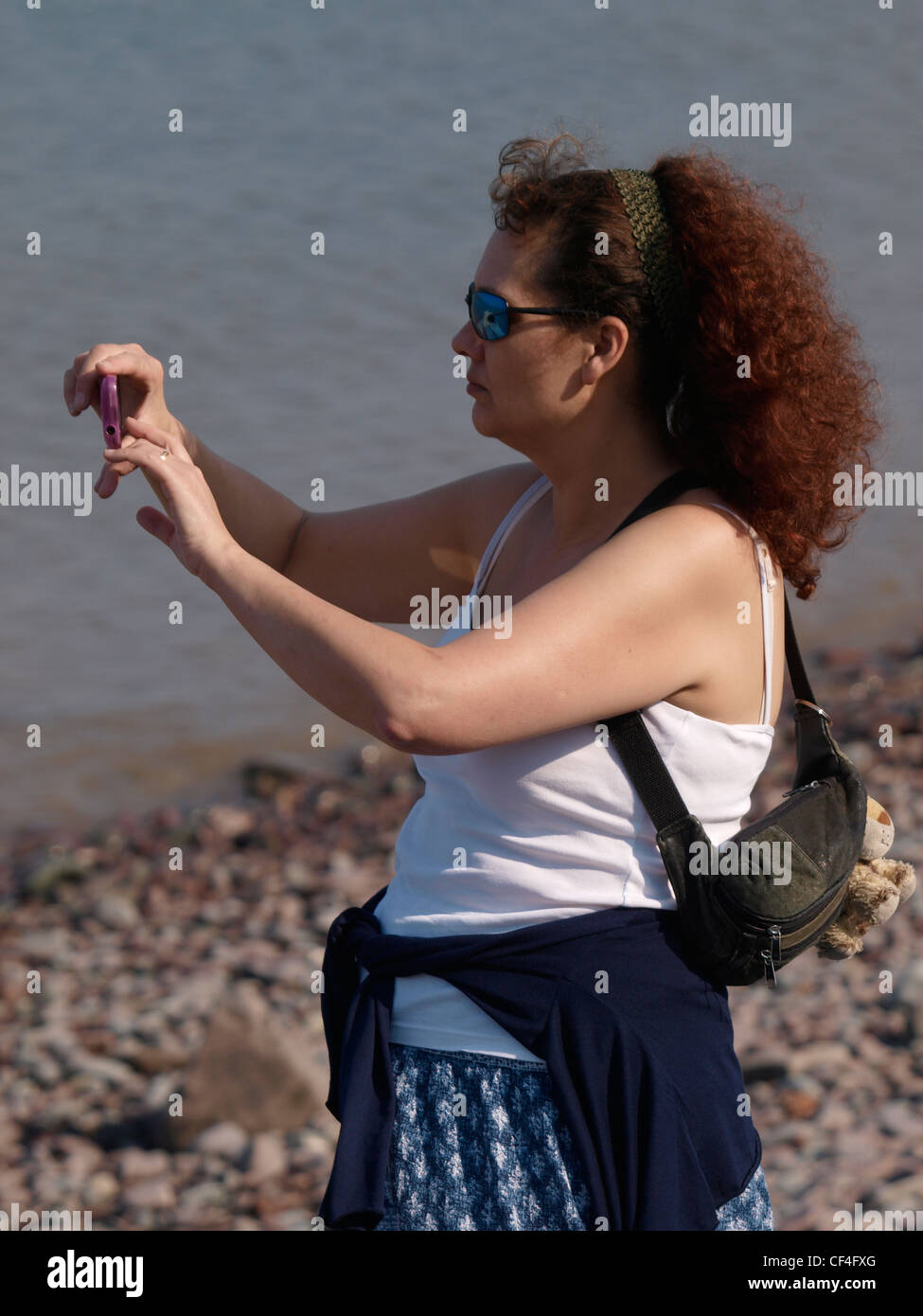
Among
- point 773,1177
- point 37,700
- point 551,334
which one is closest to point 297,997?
point 773,1177

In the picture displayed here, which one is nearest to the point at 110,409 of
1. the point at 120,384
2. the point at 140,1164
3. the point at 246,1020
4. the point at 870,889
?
the point at 120,384

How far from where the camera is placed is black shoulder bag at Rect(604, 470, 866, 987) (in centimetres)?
181

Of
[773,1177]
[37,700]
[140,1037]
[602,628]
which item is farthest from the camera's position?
[37,700]

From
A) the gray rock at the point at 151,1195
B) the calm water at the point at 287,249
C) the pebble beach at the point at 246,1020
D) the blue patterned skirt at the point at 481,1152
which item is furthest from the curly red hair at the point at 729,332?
the calm water at the point at 287,249

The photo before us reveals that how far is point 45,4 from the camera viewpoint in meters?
11.4

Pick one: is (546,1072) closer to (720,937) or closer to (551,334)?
(720,937)

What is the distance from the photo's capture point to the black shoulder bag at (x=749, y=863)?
1.81m

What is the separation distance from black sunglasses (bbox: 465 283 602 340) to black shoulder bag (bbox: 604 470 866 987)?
0.26m

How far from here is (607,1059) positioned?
70.6 inches

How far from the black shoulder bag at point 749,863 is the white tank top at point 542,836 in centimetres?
3

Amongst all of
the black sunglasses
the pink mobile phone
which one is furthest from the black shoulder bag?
the pink mobile phone

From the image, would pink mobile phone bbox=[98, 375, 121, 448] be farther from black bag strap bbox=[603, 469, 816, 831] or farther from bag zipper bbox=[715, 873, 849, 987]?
bag zipper bbox=[715, 873, 849, 987]

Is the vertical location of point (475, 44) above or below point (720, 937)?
above

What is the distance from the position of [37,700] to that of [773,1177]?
14.4ft
